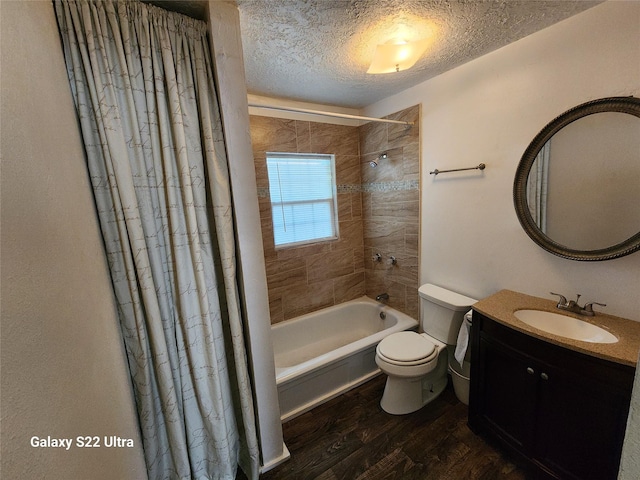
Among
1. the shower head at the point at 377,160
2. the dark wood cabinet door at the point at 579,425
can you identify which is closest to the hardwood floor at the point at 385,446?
the dark wood cabinet door at the point at 579,425

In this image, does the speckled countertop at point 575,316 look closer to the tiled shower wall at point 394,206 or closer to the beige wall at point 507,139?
the beige wall at point 507,139

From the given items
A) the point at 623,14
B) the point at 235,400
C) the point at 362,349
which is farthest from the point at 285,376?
the point at 623,14

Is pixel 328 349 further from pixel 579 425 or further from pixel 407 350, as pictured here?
pixel 579 425

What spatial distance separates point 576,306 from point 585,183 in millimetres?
679

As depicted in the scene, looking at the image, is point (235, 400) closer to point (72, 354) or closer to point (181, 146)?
point (72, 354)

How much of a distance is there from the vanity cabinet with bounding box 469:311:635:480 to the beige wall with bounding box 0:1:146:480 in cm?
179

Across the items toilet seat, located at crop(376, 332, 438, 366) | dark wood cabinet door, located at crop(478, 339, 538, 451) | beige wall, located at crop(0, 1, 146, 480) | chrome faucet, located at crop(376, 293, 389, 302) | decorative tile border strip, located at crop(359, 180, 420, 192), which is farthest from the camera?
chrome faucet, located at crop(376, 293, 389, 302)

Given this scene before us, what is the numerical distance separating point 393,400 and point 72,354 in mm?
1872

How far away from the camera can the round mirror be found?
125 centimetres

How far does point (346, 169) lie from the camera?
2771 mm

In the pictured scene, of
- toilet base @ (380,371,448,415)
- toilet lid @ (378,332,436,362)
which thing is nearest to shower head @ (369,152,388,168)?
toilet lid @ (378,332,436,362)

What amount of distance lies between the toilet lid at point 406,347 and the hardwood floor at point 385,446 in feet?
1.50

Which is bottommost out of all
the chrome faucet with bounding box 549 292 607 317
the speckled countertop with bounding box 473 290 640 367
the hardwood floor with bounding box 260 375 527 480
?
the hardwood floor with bounding box 260 375 527 480

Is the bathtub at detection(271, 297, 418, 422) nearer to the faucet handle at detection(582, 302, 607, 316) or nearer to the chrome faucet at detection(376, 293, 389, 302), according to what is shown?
the chrome faucet at detection(376, 293, 389, 302)
